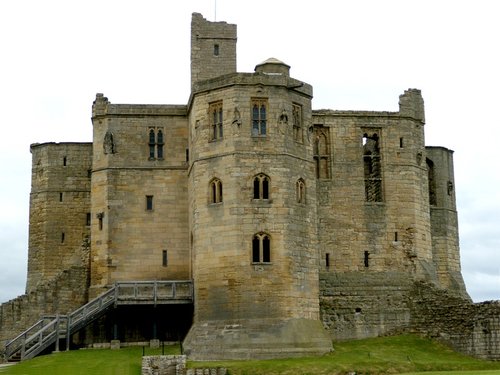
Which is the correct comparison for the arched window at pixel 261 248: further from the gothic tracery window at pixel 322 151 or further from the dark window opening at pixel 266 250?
the gothic tracery window at pixel 322 151

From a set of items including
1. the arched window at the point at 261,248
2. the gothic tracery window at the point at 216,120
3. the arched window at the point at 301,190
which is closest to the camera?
the arched window at the point at 261,248

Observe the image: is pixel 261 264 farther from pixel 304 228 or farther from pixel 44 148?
pixel 44 148

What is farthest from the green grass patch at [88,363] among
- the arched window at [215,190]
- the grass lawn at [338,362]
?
the arched window at [215,190]

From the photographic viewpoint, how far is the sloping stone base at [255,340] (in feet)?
135

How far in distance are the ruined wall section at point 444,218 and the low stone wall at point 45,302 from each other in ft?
67.2

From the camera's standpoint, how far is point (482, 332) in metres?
44.5

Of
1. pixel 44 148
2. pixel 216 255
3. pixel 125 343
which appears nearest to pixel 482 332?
pixel 216 255

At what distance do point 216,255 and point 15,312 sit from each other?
41.9 feet

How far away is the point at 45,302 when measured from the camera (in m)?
49.9

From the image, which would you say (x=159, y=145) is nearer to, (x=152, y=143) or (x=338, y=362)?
(x=152, y=143)

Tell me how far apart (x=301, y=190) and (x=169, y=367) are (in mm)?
10933

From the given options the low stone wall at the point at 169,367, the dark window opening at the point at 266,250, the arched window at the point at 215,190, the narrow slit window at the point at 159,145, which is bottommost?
the low stone wall at the point at 169,367

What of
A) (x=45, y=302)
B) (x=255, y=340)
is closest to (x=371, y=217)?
(x=255, y=340)

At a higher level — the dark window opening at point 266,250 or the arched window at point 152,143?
the arched window at point 152,143
